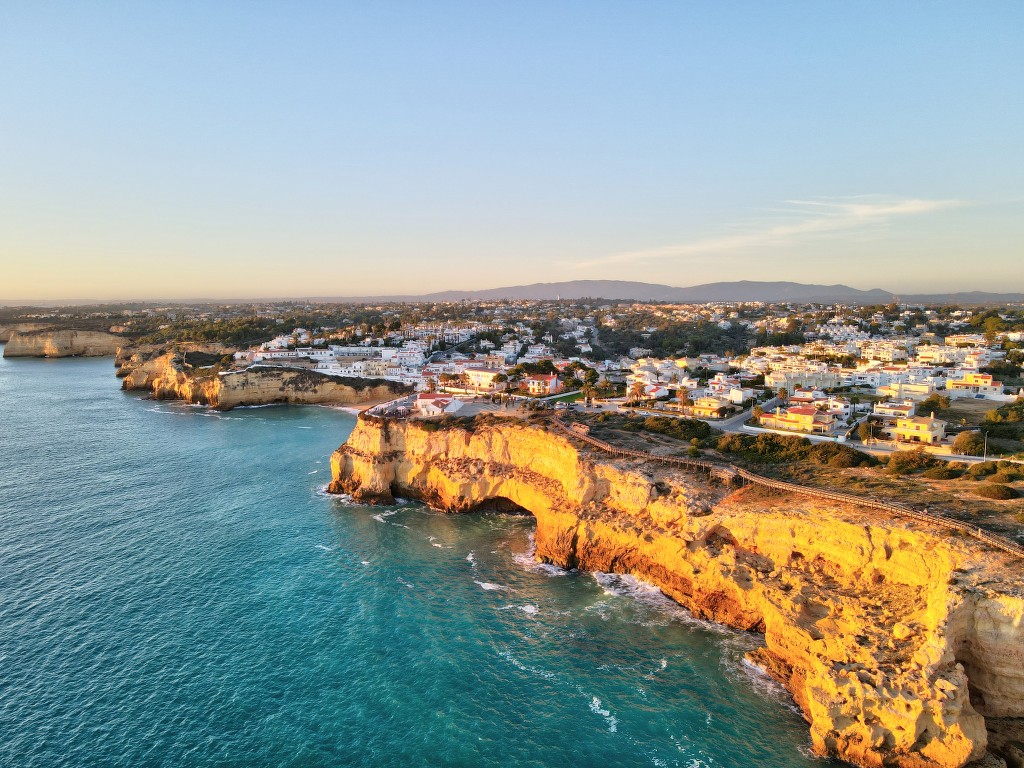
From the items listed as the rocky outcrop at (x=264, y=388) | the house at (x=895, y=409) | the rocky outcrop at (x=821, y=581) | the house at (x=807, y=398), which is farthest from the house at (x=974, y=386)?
the rocky outcrop at (x=264, y=388)

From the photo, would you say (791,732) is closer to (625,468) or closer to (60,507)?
(625,468)

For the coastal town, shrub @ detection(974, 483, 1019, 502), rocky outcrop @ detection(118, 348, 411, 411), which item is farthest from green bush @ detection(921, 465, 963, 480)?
rocky outcrop @ detection(118, 348, 411, 411)

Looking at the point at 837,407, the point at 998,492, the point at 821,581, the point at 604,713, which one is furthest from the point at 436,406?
the point at 998,492

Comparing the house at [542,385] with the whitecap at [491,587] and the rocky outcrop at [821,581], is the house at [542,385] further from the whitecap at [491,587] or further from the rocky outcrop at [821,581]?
the whitecap at [491,587]

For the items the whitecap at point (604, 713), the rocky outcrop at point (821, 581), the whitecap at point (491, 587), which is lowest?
the whitecap at point (604, 713)

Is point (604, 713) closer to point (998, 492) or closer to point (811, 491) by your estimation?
point (811, 491)

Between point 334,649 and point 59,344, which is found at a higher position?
point 59,344

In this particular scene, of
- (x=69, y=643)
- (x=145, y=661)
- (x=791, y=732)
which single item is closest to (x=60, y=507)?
(x=69, y=643)
